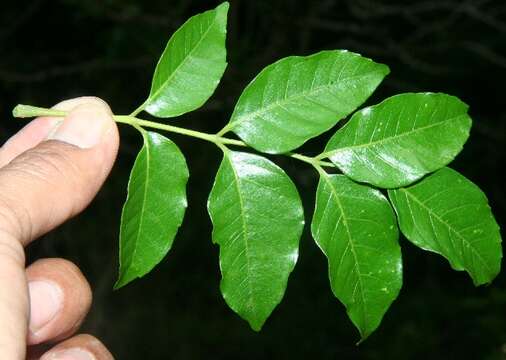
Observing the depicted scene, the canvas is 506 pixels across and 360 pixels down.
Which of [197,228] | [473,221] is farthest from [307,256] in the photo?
[473,221]

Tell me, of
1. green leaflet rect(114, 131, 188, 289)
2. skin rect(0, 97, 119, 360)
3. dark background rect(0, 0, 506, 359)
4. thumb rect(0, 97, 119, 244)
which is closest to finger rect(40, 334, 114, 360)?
skin rect(0, 97, 119, 360)

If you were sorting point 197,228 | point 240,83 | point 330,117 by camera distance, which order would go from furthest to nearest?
point 197,228
point 240,83
point 330,117

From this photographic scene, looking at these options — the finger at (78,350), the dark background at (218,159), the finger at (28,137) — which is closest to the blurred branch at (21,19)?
the dark background at (218,159)

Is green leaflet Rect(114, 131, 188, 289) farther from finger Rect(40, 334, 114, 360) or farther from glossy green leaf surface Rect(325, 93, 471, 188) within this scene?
finger Rect(40, 334, 114, 360)

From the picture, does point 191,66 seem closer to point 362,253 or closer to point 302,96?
point 302,96

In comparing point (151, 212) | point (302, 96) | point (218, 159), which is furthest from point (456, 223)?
point (218, 159)

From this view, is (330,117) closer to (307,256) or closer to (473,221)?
(473,221)

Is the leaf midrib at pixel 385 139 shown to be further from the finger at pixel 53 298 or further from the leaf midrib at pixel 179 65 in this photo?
the finger at pixel 53 298
